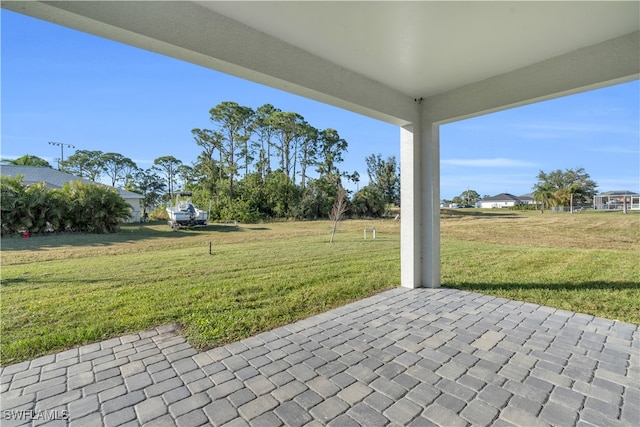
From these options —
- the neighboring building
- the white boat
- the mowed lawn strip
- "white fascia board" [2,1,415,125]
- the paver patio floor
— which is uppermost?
"white fascia board" [2,1,415,125]

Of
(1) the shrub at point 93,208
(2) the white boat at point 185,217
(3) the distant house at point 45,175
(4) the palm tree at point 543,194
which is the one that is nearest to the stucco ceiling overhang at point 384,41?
(1) the shrub at point 93,208

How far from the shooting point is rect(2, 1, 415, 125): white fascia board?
1494mm

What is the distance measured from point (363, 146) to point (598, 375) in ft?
66.3

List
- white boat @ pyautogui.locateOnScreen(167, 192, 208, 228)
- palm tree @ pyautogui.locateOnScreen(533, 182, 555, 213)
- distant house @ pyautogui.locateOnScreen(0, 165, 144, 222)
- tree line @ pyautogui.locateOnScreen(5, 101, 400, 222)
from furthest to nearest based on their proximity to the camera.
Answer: palm tree @ pyautogui.locateOnScreen(533, 182, 555, 213) → tree line @ pyautogui.locateOnScreen(5, 101, 400, 222) → white boat @ pyautogui.locateOnScreen(167, 192, 208, 228) → distant house @ pyautogui.locateOnScreen(0, 165, 144, 222)

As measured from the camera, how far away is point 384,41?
218 centimetres

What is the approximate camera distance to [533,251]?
6.57m

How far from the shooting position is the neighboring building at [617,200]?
10.9 m

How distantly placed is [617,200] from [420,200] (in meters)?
14.0

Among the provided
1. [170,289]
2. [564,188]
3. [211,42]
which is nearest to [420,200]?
[211,42]

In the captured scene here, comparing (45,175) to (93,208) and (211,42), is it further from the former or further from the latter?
(211,42)

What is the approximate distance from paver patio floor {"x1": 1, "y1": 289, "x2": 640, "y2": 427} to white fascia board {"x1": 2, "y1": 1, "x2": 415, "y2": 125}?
6.81 feet

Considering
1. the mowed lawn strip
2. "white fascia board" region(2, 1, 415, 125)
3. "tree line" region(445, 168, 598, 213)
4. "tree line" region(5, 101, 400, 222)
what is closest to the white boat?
the mowed lawn strip

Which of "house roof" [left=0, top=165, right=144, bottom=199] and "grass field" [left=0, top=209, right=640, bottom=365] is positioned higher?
"house roof" [left=0, top=165, right=144, bottom=199]

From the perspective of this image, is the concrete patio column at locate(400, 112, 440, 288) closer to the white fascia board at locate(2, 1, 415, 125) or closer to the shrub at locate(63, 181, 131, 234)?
the white fascia board at locate(2, 1, 415, 125)
